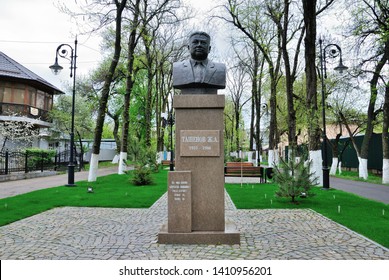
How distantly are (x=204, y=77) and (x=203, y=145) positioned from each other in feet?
4.51

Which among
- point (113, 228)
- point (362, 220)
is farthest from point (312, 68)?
point (113, 228)

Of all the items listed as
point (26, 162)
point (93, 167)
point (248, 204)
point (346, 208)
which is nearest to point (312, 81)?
point (346, 208)

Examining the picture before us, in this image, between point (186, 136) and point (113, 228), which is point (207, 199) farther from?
point (113, 228)

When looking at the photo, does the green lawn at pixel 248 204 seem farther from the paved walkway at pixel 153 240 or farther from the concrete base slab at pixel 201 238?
the concrete base slab at pixel 201 238

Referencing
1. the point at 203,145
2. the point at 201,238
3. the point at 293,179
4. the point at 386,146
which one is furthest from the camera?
the point at 386,146

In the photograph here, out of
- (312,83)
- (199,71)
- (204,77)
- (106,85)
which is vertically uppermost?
(106,85)

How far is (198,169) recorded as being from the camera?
5926mm

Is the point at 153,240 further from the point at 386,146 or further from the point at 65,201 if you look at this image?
the point at 386,146

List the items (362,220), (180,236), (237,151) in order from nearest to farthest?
1. (180,236)
2. (362,220)
3. (237,151)

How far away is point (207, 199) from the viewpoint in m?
5.93

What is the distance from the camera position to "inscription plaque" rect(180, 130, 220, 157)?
5.90 metres

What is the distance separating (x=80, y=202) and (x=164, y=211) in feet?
10.3

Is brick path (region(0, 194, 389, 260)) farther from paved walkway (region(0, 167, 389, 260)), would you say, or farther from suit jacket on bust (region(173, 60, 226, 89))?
suit jacket on bust (region(173, 60, 226, 89))

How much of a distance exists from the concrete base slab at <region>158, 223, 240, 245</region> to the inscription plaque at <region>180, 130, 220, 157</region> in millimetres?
1392
